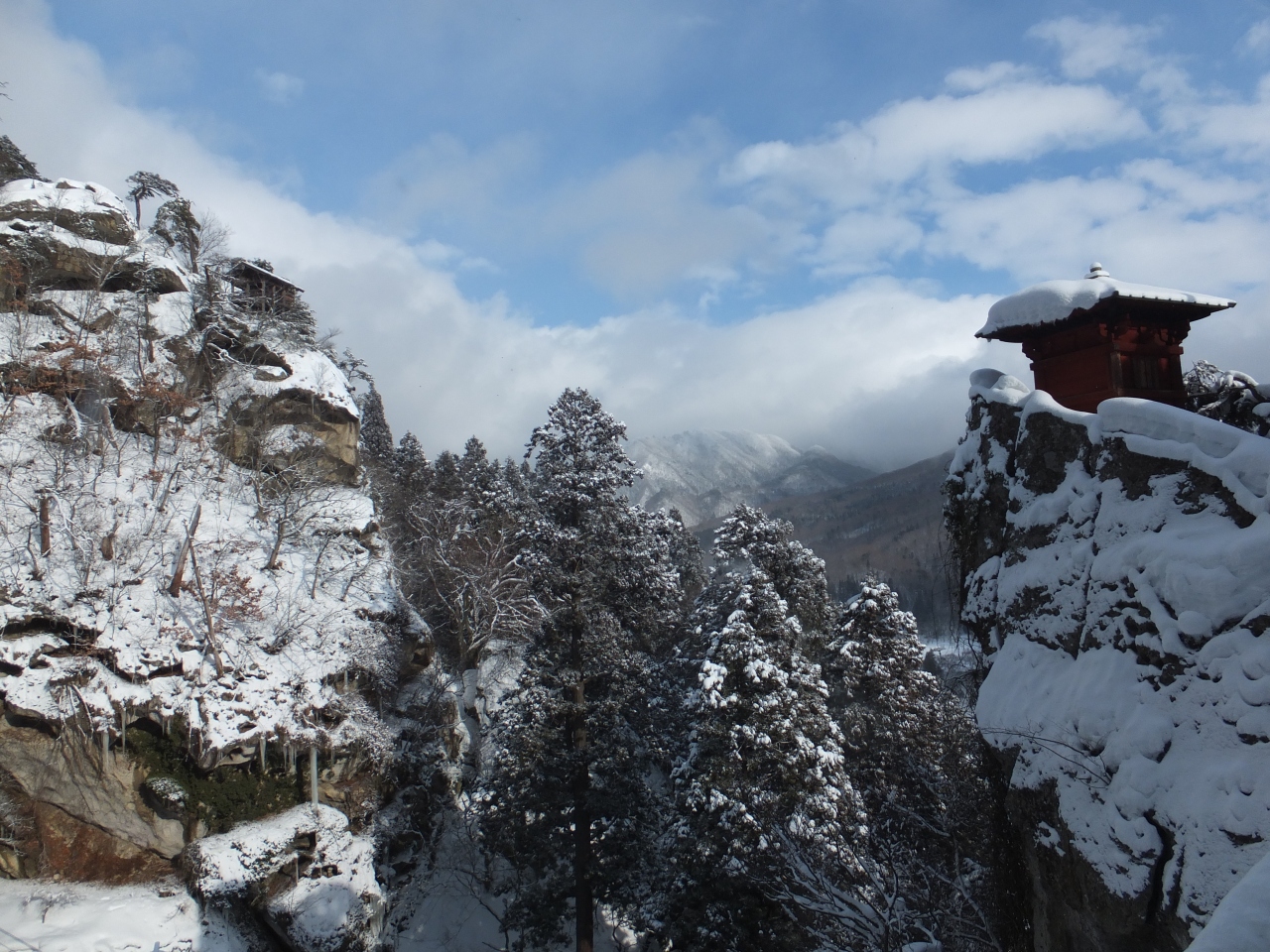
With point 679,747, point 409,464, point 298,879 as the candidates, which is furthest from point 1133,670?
point 409,464

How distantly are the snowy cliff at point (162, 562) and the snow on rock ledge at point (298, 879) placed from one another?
0.74 ft

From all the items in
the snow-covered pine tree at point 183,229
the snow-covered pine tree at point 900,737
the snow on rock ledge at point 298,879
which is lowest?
the snow on rock ledge at point 298,879

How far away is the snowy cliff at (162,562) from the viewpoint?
53.6 ft

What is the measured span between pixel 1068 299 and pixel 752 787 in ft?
36.4

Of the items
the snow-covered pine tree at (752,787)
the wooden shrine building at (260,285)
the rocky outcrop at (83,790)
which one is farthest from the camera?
the wooden shrine building at (260,285)

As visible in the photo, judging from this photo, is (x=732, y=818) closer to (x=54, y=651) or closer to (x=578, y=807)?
A: (x=578, y=807)

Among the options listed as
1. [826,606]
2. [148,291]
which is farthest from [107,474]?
[826,606]

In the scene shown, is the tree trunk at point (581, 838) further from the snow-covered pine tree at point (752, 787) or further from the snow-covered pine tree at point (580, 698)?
the snow-covered pine tree at point (752, 787)

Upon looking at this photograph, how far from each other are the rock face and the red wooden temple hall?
2.26 metres

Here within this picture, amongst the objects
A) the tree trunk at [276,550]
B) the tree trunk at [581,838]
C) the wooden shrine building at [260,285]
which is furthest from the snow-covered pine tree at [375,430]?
the tree trunk at [581,838]

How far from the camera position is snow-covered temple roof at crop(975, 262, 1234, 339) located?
8.65 metres

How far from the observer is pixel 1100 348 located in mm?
9070

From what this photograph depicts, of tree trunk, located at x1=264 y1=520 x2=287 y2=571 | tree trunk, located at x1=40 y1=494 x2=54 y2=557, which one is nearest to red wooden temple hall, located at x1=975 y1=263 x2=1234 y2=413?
tree trunk, located at x1=264 y1=520 x2=287 y2=571

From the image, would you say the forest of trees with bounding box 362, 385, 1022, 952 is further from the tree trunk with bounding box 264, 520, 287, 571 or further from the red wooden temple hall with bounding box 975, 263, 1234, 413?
the tree trunk with bounding box 264, 520, 287, 571
